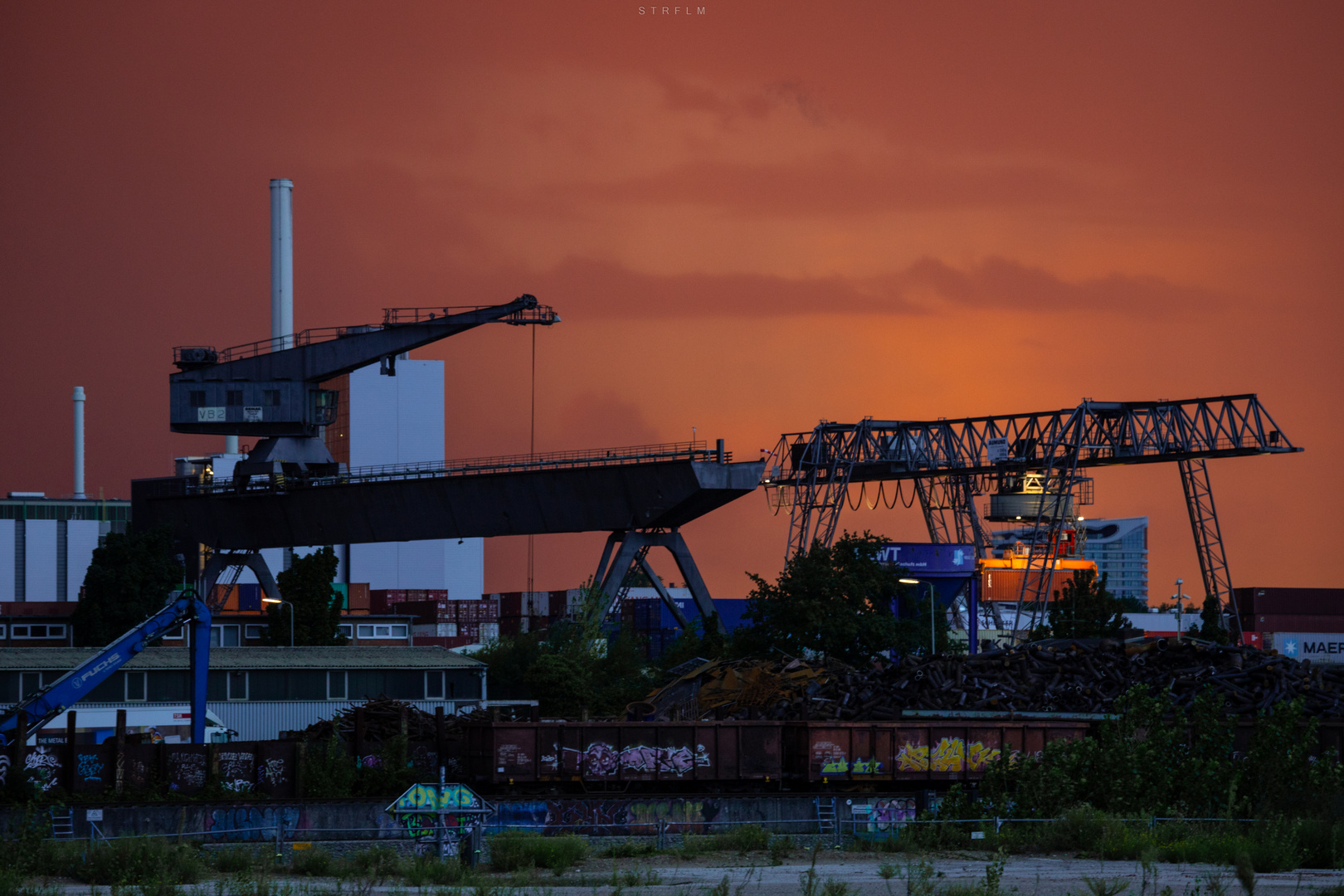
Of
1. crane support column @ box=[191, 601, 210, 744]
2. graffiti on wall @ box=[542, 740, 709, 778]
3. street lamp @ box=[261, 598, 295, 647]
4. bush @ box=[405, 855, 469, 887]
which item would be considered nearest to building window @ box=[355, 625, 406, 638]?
street lamp @ box=[261, 598, 295, 647]

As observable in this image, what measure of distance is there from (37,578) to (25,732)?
102440mm

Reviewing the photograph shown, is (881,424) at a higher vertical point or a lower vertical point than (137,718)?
higher

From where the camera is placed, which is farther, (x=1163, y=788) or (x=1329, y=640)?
(x=1329, y=640)

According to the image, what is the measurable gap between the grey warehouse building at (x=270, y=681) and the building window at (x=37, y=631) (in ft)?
87.0

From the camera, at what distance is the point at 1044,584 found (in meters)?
81.6

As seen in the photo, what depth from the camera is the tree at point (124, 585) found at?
3305 inches

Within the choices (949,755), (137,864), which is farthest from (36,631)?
(137,864)

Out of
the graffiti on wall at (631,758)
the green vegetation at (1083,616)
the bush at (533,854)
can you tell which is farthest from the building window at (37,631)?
the bush at (533,854)

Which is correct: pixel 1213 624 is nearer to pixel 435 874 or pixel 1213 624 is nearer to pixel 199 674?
pixel 199 674

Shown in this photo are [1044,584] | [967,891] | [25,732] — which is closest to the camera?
[967,891]

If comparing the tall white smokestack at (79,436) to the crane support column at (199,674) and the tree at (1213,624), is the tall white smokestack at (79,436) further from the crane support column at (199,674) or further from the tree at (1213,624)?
the crane support column at (199,674)

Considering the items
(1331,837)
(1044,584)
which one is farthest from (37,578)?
(1331,837)

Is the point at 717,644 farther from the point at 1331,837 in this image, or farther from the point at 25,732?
the point at 1331,837

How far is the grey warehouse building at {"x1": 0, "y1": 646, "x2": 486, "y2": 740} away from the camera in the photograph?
180 feet
